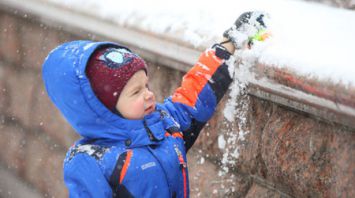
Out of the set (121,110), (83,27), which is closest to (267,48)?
(121,110)

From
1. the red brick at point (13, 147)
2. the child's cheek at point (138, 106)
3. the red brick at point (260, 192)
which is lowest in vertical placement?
the red brick at point (13, 147)

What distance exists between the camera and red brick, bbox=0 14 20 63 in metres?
3.07

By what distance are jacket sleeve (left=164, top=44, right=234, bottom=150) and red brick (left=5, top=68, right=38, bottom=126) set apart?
1.52m

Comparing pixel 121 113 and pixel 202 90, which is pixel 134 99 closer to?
pixel 121 113

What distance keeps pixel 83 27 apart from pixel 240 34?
1.01 meters

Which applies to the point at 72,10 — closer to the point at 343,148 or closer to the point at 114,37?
the point at 114,37

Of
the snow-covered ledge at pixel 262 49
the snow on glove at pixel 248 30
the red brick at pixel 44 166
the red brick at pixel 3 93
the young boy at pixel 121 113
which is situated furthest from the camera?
the red brick at pixel 3 93

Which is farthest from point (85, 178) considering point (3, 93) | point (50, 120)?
point (3, 93)

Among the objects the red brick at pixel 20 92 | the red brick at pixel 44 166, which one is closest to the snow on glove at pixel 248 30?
the red brick at pixel 44 166

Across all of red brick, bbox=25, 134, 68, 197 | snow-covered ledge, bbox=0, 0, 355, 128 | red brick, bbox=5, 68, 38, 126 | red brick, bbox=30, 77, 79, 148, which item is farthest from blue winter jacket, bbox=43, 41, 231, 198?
red brick, bbox=5, 68, 38, 126

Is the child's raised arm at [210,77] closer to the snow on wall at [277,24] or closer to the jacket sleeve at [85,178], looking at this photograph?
the snow on wall at [277,24]

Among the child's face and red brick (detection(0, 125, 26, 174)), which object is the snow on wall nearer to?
the child's face

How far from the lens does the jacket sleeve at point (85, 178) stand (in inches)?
60.6

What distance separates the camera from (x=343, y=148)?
1493 mm
